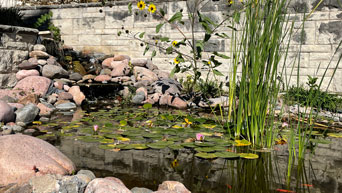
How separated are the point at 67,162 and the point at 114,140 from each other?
871 mm

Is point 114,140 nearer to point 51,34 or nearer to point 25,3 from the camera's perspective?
point 51,34

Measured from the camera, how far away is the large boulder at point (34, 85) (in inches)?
207

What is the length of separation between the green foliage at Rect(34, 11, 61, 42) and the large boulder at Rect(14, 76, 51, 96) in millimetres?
2643

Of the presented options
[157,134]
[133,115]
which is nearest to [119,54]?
[133,115]

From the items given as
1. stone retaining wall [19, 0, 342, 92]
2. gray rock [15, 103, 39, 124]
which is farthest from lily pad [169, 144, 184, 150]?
stone retaining wall [19, 0, 342, 92]

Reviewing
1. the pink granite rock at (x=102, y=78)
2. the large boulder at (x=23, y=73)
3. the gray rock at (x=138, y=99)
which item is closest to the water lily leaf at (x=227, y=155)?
the gray rock at (x=138, y=99)

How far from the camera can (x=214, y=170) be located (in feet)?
7.52

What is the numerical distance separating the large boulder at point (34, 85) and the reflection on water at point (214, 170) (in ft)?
9.05

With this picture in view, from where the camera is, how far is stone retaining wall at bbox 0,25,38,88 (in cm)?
542

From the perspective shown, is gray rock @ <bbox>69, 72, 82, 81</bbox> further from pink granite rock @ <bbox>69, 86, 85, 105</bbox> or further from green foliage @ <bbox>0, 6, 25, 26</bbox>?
green foliage @ <bbox>0, 6, 25, 26</bbox>

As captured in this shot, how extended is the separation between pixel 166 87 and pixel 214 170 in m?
3.78

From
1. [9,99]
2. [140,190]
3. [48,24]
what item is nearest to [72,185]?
[140,190]

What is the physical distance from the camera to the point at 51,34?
25.5 ft

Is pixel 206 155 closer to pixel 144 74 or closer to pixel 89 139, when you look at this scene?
pixel 89 139
